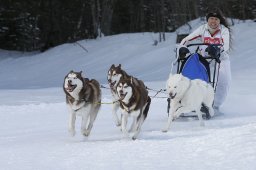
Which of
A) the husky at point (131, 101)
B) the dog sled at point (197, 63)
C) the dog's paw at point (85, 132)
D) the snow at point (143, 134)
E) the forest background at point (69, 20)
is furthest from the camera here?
the forest background at point (69, 20)

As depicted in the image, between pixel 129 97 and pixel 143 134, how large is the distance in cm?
59

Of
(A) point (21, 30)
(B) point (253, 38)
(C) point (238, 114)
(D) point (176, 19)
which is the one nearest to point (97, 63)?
(D) point (176, 19)

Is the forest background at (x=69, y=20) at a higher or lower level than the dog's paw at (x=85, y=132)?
higher

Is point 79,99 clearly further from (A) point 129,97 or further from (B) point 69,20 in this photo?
(B) point 69,20

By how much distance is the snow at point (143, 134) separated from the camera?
439 centimetres

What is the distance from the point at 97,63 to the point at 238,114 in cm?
959

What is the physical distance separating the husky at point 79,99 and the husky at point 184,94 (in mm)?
895

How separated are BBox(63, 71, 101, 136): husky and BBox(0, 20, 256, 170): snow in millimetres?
208

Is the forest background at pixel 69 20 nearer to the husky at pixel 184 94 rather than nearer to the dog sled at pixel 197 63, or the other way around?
the dog sled at pixel 197 63

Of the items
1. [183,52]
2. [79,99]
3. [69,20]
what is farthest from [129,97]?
[69,20]

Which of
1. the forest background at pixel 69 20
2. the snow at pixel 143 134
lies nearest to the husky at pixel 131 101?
the snow at pixel 143 134

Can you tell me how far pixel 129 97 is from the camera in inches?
221

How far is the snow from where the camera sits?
4.39 metres

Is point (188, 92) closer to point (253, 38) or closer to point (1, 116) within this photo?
point (1, 116)
